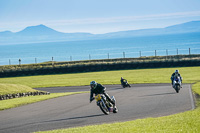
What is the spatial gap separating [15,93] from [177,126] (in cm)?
1668

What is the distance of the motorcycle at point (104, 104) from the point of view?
15.3 meters

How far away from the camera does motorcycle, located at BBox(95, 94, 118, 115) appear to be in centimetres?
1531

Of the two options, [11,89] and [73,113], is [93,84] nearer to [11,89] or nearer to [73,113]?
[73,113]

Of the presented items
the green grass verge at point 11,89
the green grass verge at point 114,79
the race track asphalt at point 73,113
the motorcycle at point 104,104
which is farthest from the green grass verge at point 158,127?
the green grass verge at point 114,79

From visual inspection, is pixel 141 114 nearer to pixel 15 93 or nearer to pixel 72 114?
Answer: pixel 72 114

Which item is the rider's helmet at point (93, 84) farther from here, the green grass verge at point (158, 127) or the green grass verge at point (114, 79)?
the green grass verge at point (114, 79)

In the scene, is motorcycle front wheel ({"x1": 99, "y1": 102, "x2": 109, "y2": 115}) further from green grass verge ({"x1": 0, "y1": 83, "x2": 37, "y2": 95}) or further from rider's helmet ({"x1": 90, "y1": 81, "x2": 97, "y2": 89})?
green grass verge ({"x1": 0, "y1": 83, "x2": 37, "y2": 95})

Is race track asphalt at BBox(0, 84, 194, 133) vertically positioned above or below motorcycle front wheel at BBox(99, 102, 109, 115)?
below

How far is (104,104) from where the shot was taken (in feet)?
51.1

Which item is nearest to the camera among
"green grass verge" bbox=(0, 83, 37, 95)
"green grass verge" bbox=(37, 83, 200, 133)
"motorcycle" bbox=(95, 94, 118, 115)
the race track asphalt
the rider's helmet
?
"green grass verge" bbox=(37, 83, 200, 133)

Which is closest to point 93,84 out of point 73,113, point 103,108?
point 103,108

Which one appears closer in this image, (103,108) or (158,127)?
(158,127)

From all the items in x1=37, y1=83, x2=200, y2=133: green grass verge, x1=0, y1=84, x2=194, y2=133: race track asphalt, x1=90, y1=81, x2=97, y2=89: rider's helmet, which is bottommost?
x1=0, y1=84, x2=194, y2=133: race track asphalt

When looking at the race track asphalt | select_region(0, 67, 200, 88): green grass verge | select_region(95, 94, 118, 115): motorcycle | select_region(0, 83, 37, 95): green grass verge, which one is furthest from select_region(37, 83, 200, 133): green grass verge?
select_region(0, 67, 200, 88): green grass verge
